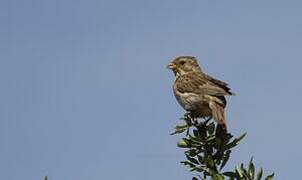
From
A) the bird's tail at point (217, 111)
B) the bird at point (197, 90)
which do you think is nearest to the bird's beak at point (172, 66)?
the bird at point (197, 90)

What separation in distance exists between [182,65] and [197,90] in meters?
1.45

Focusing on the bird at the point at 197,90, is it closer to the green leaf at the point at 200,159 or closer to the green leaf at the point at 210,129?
the green leaf at the point at 210,129

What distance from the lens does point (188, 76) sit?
11.6 metres

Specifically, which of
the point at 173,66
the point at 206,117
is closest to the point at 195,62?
the point at 173,66

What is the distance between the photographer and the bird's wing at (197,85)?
9.91m

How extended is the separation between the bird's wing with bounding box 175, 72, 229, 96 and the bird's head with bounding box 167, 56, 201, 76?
0.73 feet

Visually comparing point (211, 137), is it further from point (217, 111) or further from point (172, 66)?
point (172, 66)

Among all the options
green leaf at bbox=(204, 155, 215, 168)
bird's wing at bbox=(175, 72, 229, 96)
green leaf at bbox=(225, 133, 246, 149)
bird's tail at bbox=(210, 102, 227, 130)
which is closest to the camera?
green leaf at bbox=(204, 155, 215, 168)

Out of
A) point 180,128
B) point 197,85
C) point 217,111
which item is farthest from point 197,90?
point 180,128

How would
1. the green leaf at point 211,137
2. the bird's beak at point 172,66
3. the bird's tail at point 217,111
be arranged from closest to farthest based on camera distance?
1. the green leaf at point 211,137
2. the bird's tail at point 217,111
3. the bird's beak at point 172,66

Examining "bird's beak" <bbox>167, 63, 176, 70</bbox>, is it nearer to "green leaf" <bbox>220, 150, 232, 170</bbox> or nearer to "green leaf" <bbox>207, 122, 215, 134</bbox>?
"green leaf" <bbox>207, 122, 215, 134</bbox>

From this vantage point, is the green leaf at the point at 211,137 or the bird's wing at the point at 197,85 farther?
the bird's wing at the point at 197,85

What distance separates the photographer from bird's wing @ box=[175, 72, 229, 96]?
991 centimetres

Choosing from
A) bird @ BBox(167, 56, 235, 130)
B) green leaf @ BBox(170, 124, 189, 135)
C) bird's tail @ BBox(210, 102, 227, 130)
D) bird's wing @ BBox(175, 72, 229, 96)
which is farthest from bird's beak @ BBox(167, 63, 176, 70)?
green leaf @ BBox(170, 124, 189, 135)
